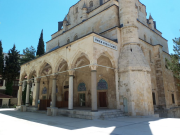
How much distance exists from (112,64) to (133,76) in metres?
1.92

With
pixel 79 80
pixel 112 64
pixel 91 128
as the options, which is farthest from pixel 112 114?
pixel 79 80

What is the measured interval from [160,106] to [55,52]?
→ 38.6ft

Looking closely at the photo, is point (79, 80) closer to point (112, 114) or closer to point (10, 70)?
point (112, 114)

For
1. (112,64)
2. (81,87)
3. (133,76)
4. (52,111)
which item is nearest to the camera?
(52,111)

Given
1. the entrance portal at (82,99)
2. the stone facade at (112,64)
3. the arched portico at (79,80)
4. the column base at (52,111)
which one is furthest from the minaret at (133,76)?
the entrance portal at (82,99)

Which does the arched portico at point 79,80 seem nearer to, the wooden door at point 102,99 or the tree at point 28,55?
the wooden door at point 102,99

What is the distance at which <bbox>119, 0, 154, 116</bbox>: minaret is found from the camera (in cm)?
1023

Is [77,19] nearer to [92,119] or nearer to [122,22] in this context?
[122,22]

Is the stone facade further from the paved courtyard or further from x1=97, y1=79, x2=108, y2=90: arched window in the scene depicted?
the paved courtyard

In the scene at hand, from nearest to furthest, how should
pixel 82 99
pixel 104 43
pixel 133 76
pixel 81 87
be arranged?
1. pixel 104 43
2. pixel 133 76
3. pixel 82 99
4. pixel 81 87

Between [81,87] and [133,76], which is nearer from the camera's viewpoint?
[133,76]

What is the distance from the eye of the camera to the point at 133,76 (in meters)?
10.7

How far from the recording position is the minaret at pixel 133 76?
10.2 meters

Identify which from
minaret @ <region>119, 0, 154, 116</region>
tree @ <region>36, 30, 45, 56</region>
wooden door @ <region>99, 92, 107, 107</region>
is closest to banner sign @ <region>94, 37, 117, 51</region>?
minaret @ <region>119, 0, 154, 116</region>
